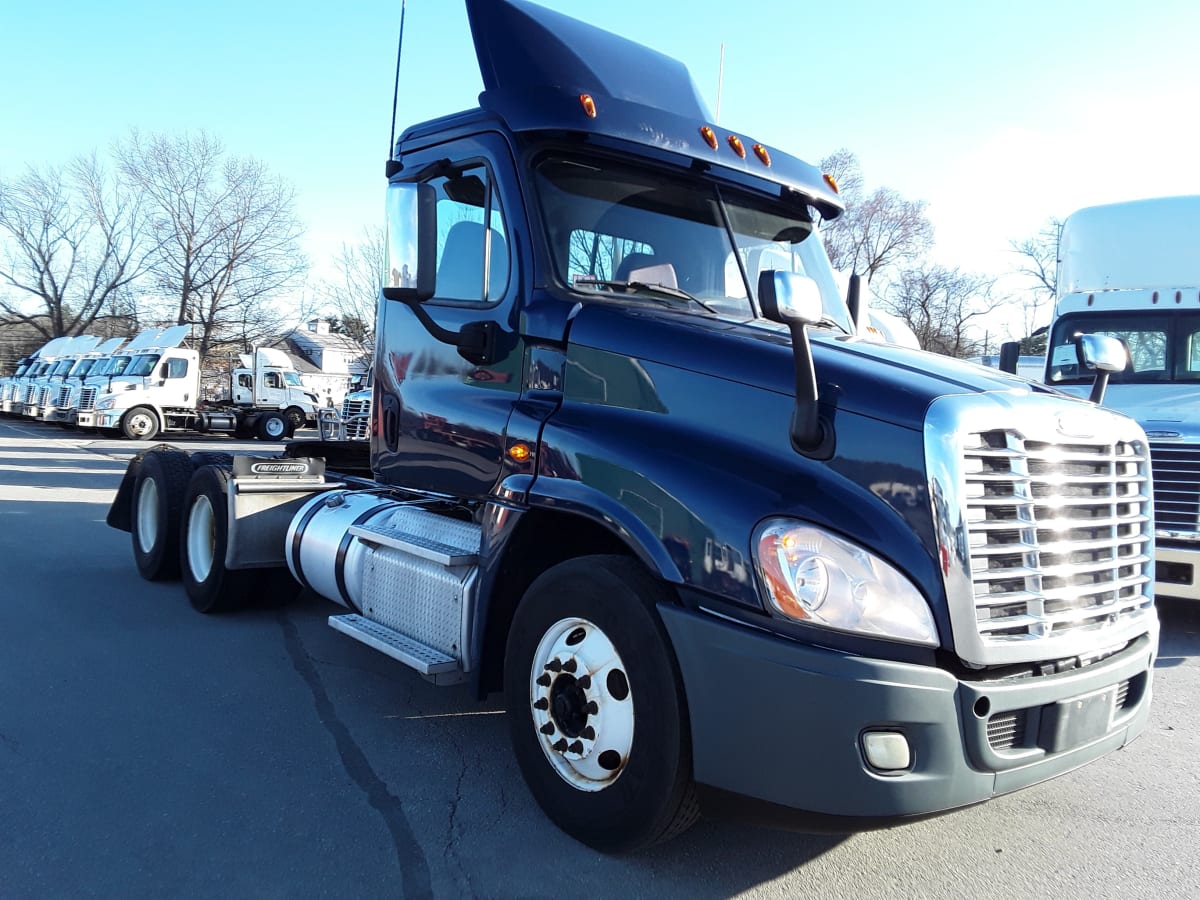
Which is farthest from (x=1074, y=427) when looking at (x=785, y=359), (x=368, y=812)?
(x=368, y=812)

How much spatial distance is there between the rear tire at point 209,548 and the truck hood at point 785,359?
12.1 feet

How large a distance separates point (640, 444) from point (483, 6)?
219 centimetres

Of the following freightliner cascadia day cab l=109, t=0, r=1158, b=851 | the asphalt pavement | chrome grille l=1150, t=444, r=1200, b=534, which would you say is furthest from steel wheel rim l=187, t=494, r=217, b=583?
chrome grille l=1150, t=444, r=1200, b=534

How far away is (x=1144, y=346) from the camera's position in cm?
852

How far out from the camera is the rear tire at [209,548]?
6.11 metres

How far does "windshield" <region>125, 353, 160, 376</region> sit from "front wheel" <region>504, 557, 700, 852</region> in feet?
91.8

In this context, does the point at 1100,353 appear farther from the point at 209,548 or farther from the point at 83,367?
the point at 83,367

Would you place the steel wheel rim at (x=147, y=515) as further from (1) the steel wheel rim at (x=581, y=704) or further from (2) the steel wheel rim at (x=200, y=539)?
(1) the steel wheel rim at (x=581, y=704)

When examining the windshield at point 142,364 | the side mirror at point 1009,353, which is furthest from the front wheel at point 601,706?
the windshield at point 142,364

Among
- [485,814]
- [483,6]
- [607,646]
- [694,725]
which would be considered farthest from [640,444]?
[483,6]

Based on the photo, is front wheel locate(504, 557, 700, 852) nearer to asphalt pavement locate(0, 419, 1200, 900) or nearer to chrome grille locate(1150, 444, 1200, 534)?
asphalt pavement locate(0, 419, 1200, 900)

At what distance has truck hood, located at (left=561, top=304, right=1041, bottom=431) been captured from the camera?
9.06 feet

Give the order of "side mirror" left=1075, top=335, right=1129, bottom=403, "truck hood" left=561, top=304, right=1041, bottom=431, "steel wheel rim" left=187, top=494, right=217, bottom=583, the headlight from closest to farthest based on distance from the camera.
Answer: the headlight, "truck hood" left=561, top=304, right=1041, bottom=431, "side mirror" left=1075, top=335, right=1129, bottom=403, "steel wheel rim" left=187, top=494, right=217, bottom=583

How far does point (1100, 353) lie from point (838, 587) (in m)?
2.05
